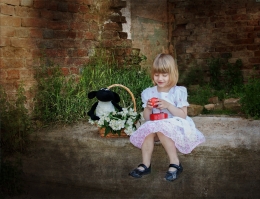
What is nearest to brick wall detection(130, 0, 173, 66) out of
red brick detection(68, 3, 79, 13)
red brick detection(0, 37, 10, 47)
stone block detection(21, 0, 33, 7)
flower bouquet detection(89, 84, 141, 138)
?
red brick detection(68, 3, 79, 13)

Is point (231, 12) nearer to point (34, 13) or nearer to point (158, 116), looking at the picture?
point (34, 13)

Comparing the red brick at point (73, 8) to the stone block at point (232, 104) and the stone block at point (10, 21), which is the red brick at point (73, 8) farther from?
the stone block at point (232, 104)

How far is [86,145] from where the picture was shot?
4.14 m

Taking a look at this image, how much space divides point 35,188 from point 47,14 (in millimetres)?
2074

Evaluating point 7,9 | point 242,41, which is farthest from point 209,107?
point 7,9

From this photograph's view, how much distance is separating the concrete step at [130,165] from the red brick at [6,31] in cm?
112

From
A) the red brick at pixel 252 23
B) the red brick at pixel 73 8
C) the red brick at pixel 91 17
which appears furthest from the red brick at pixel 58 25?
the red brick at pixel 252 23

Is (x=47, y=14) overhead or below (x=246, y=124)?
overhead

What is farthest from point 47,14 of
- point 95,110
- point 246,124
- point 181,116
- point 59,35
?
point 246,124

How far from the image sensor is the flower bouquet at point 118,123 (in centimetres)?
390

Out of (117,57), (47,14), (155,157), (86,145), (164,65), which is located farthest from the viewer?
(117,57)

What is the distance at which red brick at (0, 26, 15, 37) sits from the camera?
4449mm

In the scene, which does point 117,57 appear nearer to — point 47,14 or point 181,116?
point 47,14

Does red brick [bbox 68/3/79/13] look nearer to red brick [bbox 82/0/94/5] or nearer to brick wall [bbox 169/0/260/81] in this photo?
red brick [bbox 82/0/94/5]
